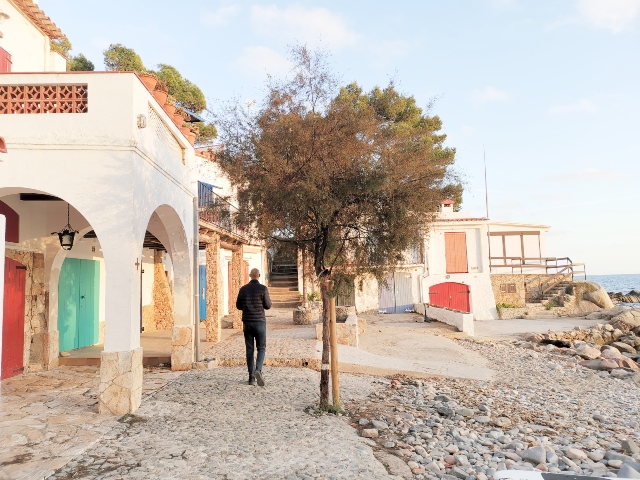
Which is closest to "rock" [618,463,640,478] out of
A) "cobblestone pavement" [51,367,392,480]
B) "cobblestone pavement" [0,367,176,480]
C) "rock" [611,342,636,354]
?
"cobblestone pavement" [51,367,392,480]

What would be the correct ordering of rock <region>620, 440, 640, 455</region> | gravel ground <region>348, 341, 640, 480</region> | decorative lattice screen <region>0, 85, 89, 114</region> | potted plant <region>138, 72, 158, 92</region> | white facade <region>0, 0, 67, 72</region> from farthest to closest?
white facade <region>0, 0, 67, 72</region> < potted plant <region>138, 72, 158, 92</region> < decorative lattice screen <region>0, 85, 89, 114</region> < rock <region>620, 440, 640, 455</region> < gravel ground <region>348, 341, 640, 480</region>

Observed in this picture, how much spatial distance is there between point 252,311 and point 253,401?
4.67 feet

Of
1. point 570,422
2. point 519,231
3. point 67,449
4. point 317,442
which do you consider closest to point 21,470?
point 67,449

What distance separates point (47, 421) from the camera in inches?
237

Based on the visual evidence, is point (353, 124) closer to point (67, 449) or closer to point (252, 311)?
point (252, 311)

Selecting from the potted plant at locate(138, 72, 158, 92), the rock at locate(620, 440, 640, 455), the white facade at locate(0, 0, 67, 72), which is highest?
the white facade at locate(0, 0, 67, 72)

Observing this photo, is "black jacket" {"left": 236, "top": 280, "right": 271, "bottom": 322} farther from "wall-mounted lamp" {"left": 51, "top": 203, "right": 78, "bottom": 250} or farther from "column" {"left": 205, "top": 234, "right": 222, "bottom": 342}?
"column" {"left": 205, "top": 234, "right": 222, "bottom": 342}

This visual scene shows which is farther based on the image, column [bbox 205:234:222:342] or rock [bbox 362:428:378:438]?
column [bbox 205:234:222:342]

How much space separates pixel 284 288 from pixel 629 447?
2320 centimetres

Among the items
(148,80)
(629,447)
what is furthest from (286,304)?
(629,447)

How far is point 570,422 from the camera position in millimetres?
7754

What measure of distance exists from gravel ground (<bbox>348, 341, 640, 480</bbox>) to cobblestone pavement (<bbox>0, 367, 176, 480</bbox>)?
10.5ft

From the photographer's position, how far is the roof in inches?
375

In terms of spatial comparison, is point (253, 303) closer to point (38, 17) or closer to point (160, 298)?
point (38, 17)
